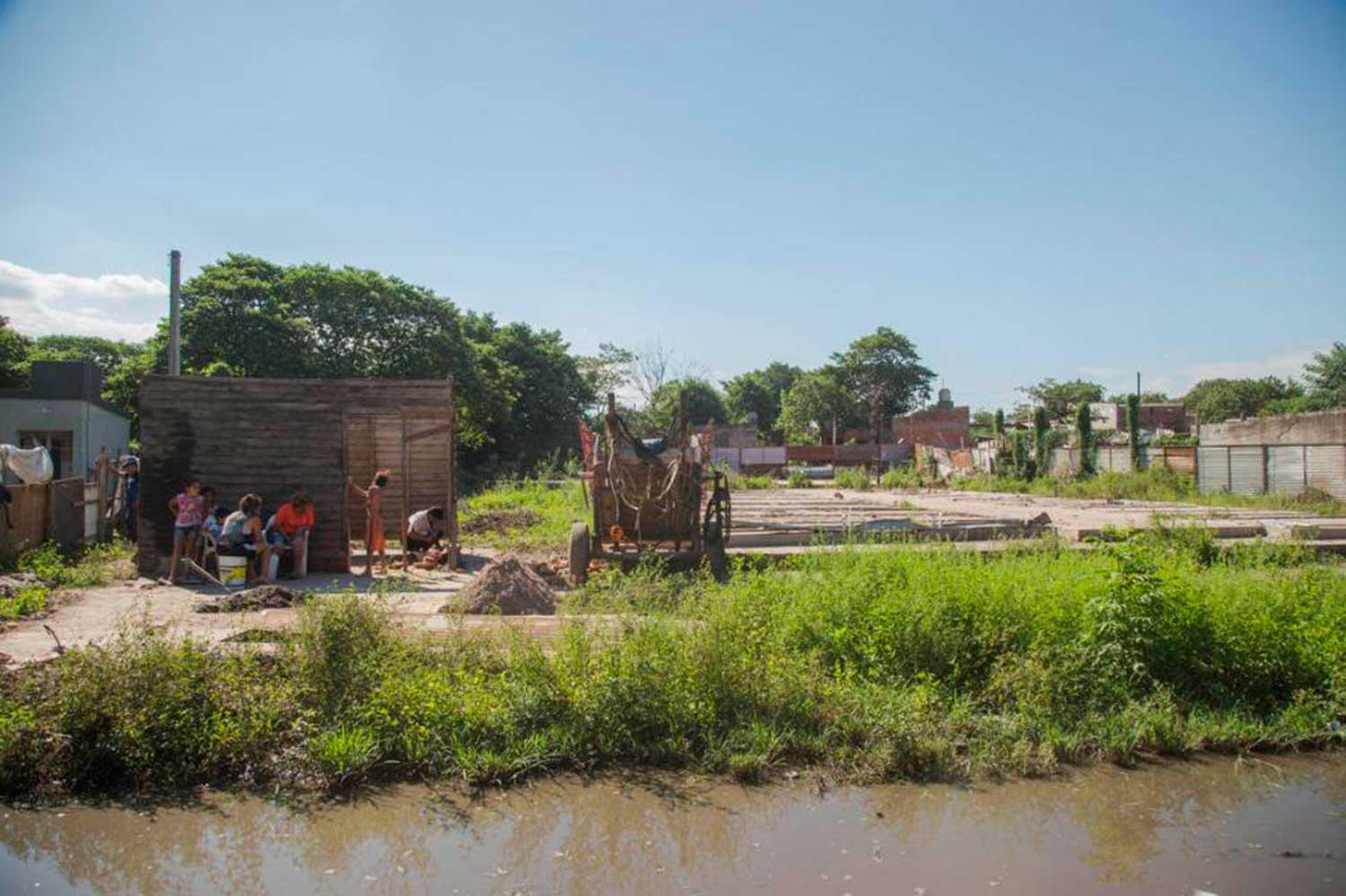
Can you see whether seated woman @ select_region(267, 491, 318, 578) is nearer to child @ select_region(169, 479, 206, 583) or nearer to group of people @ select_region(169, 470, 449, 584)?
group of people @ select_region(169, 470, 449, 584)

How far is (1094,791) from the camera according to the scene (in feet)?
19.4

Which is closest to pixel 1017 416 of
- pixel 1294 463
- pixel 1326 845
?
pixel 1294 463

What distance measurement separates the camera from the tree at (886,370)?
218ft

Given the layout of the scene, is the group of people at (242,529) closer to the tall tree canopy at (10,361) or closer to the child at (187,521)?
the child at (187,521)

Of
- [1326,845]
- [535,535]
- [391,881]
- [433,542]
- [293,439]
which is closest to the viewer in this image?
[391,881]

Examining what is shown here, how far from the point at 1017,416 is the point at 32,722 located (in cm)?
6159

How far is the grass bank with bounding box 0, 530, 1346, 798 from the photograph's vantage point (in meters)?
5.83

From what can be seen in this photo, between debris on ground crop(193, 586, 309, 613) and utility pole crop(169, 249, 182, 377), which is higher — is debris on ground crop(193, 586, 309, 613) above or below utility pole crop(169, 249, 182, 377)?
below

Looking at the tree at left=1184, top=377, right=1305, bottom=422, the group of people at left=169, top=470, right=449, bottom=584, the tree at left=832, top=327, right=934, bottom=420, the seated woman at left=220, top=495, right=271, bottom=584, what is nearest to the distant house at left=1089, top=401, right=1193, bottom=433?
the tree at left=1184, top=377, right=1305, bottom=422

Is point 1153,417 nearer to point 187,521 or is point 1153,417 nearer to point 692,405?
point 692,405

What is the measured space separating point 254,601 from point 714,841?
6425 mm

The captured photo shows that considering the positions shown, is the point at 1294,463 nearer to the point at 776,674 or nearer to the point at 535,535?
the point at 535,535

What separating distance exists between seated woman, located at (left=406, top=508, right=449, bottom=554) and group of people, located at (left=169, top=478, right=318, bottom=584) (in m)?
1.83

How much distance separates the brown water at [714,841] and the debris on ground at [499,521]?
548 inches
